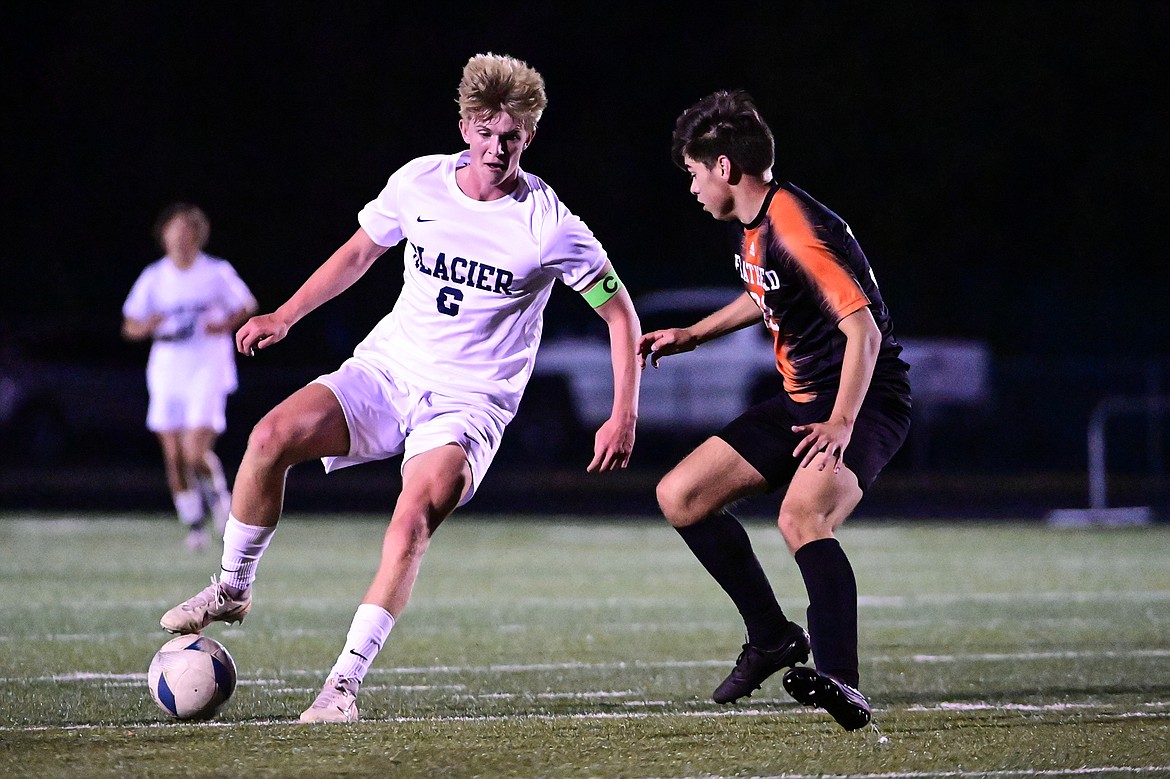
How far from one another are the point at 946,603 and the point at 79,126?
28.2 meters

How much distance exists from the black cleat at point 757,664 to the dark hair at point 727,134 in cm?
167

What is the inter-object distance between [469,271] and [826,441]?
151 centimetres

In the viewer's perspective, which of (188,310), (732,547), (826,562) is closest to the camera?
(826,562)

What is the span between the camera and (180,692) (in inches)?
242

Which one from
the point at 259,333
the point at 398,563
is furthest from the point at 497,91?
the point at 398,563

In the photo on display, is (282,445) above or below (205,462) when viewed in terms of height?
above

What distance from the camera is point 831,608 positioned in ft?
19.9

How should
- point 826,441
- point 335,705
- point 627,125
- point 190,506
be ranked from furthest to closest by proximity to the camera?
point 627,125 < point 190,506 < point 335,705 < point 826,441

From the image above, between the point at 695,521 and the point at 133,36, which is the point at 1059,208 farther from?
the point at 695,521

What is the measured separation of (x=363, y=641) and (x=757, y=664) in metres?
1.44

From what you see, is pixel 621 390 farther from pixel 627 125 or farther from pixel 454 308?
pixel 627 125

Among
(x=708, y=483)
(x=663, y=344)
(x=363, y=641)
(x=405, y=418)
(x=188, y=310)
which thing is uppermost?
(x=188, y=310)

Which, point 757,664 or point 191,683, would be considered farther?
point 757,664

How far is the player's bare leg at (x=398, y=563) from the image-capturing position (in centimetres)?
608
